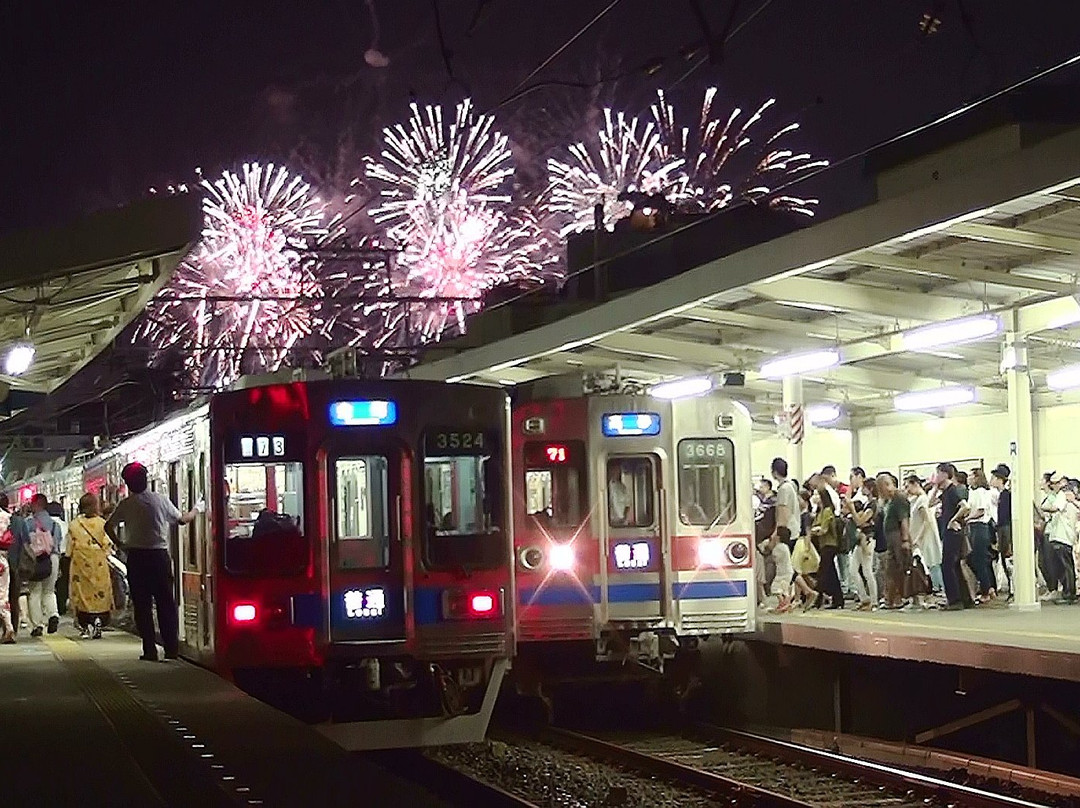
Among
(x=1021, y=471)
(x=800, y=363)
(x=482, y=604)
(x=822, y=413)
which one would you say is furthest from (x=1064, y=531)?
(x=482, y=604)

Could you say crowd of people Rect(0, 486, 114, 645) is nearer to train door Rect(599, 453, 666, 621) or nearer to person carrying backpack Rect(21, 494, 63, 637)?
person carrying backpack Rect(21, 494, 63, 637)

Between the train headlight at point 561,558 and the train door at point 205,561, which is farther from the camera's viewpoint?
the train headlight at point 561,558

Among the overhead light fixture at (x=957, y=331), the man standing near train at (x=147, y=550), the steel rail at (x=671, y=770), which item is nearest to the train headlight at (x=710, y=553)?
the steel rail at (x=671, y=770)

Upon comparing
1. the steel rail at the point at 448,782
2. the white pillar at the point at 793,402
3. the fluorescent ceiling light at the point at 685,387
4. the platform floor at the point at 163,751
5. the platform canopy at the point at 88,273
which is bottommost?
the steel rail at the point at 448,782

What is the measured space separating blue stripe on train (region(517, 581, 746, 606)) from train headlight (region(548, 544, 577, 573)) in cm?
15

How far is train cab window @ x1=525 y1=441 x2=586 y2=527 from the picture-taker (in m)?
15.0

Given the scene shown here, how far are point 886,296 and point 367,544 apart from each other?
5.24 metres

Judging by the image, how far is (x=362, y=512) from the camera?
1215 cm

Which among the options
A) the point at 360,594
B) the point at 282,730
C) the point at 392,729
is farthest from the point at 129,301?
the point at 282,730

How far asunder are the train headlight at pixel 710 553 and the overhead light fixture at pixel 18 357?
5.91 meters

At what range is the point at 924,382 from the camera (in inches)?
760

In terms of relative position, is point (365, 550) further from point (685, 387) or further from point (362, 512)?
point (685, 387)

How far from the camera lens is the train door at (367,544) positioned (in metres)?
11.8

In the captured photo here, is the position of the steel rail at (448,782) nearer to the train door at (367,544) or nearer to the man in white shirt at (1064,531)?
the train door at (367,544)
